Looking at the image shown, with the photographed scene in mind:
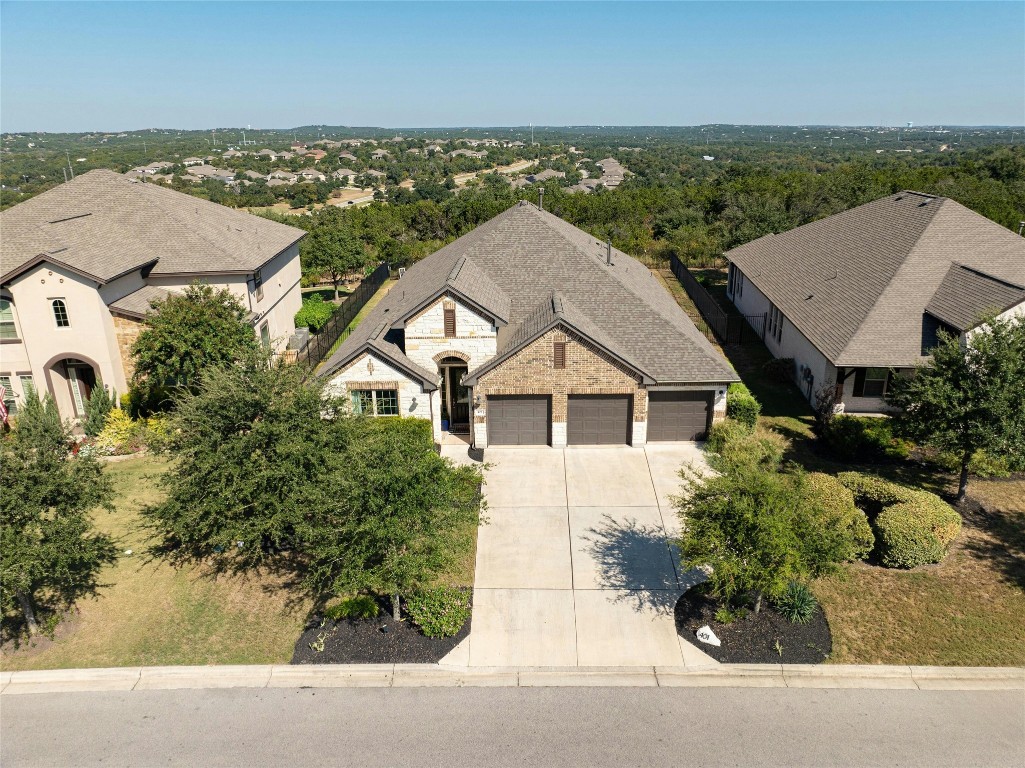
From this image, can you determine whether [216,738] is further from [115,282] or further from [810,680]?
[115,282]

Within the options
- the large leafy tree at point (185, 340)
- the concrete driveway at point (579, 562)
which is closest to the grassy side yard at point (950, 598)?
the concrete driveway at point (579, 562)

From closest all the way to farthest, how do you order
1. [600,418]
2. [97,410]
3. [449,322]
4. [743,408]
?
[449,322]
[600,418]
[743,408]
[97,410]

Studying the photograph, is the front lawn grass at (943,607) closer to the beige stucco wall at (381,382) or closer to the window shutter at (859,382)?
the window shutter at (859,382)

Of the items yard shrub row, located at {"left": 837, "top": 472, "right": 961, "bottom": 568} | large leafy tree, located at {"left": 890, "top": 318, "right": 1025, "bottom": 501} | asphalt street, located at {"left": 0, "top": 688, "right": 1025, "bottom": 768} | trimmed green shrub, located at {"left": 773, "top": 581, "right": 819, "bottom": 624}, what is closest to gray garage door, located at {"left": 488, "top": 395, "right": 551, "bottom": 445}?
trimmed green shrub, located at {"left": 773, "top": 581, "right": 819, "bottom": 624}

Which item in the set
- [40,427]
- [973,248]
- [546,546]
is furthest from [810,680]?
[973,248]

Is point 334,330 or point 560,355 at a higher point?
point 560,355

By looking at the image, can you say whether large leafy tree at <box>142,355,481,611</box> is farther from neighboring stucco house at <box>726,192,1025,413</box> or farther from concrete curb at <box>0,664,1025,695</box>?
neighboring stucco house at <box>726,192,1025,413</box>

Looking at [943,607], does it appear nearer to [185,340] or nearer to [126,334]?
[185,340]

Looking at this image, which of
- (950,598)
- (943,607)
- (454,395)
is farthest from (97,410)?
Answer: (950,598)
